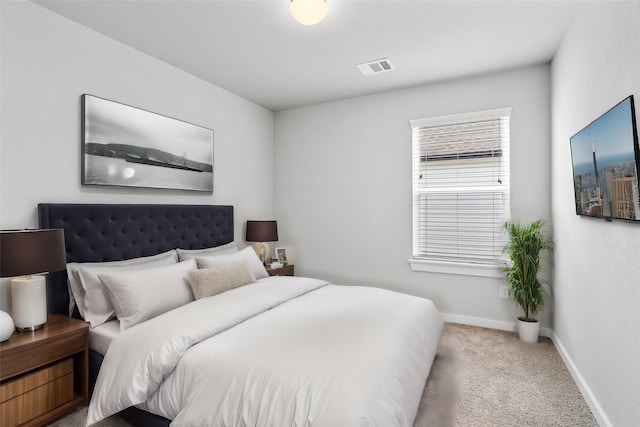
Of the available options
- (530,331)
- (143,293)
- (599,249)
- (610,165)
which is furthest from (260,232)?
(610,165)

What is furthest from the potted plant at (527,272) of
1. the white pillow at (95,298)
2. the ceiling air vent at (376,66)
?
the white pillow at (95,298)

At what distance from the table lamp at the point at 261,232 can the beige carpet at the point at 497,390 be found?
2.21 metres

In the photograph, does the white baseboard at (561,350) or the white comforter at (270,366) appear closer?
the white comforter at (270,366)

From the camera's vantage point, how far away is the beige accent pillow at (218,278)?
103 inches

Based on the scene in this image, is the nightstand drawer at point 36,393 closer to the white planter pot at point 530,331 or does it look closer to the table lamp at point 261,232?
the table lamp at point 261,232

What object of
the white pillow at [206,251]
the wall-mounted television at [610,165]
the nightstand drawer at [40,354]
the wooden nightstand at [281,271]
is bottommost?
the nightstand drawer at [40,354]

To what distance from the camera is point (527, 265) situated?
10.4ft

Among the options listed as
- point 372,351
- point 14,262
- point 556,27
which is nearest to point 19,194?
point 14,262

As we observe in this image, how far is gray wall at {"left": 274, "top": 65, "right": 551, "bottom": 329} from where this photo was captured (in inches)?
135

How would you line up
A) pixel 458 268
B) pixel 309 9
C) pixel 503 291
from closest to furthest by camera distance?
pixel 309 9 → pixel 503 291 → pixel 458 268

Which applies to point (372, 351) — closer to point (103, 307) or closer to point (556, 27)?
point (103, 307)

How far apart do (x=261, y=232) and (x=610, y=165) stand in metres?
3.26

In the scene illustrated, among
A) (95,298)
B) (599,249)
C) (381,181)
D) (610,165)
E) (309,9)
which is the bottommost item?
(95,298)

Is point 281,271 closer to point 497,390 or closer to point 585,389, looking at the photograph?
point 497,390
